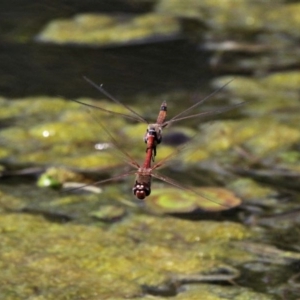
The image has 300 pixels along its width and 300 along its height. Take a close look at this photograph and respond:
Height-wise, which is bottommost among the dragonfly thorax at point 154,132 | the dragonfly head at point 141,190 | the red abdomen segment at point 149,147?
the dragonfly head at point 141,190

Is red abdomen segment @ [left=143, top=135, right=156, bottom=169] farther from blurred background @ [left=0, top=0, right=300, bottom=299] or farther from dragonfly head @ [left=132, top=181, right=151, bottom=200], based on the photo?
blurred background @ [left=0, top=0, right=300, bottom=299]

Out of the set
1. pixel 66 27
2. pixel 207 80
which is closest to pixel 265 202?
pixel 207 80

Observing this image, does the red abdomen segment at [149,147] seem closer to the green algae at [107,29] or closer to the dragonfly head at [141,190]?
the dragonfly head at [141,190]

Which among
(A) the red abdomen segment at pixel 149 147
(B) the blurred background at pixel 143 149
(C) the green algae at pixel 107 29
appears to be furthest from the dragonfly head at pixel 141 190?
(C) the green algae at pixel 107 29

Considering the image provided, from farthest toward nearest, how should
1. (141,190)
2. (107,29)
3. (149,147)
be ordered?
1. (107,29)
2. (149,147)
3. (141,190)

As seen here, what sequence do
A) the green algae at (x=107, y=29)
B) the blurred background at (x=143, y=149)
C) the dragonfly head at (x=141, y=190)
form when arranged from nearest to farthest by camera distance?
the dragonfly head at (x=141, y=190), the blurred background at (x=143, y=149), the green algae at (x=107, y=29)

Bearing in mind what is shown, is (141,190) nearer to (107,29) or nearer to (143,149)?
(143,149)

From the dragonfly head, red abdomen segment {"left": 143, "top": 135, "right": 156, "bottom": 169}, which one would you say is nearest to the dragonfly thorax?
red abdomen segment {"left": 143, "top": 135, "right": 156, "bottom": 169}

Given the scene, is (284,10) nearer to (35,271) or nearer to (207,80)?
(207,80)

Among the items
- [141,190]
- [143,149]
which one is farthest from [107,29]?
[141,190]
